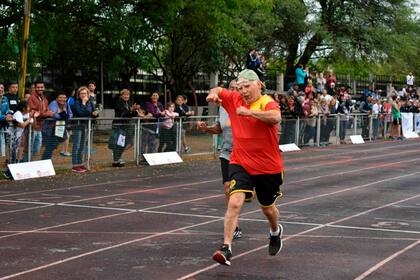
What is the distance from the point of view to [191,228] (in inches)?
374

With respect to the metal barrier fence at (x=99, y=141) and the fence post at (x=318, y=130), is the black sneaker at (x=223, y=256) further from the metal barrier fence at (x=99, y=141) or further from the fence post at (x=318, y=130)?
the fence post at (x=318, y=130)

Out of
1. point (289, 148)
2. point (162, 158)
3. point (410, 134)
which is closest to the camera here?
point (162, 158)

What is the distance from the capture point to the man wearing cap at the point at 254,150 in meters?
7.38

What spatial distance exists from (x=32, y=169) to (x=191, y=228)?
22.1ft

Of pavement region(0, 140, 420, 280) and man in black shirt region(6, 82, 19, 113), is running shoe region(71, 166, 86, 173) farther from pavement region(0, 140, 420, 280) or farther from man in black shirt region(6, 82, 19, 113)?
man in black shirt region(6, 82, 19, 113)

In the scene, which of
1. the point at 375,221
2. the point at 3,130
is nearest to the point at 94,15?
the point at 3,130

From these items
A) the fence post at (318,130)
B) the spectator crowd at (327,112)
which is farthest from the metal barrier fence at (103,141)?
the fence post at (318,130)

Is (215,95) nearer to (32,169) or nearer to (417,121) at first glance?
(32,169)

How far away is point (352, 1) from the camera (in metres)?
39.3

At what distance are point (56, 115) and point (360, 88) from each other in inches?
1415

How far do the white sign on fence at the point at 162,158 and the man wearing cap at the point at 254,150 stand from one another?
10580 millimetres

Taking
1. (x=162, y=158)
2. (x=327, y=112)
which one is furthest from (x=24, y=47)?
(x=327, y=112)

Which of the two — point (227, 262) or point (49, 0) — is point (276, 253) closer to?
point (227, 262)

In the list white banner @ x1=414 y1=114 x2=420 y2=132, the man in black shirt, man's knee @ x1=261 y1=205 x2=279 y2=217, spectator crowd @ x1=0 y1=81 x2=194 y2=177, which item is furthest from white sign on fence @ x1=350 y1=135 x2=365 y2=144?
man's knee @ x1=261 y1=205 x2=279 y2=217
